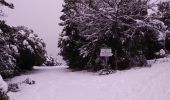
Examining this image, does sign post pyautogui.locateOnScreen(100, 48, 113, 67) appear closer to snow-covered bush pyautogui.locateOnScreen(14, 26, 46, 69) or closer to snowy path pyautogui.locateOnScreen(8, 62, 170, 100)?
snowy path pyautogui.locateOnScreen(8, 62, 170, 100)

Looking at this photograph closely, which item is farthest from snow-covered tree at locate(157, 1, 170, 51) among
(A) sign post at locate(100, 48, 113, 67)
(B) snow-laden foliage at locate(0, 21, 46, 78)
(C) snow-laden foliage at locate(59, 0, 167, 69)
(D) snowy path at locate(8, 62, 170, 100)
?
(B) snow-laden foliage at locate(0, 21, 46, 78)

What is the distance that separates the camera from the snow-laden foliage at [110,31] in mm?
16109

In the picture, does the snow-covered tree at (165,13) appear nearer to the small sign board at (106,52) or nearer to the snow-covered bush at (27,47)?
the small sign board at (106,52)

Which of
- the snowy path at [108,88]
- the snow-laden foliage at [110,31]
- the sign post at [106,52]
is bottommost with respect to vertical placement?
the snowy path at [108,88]

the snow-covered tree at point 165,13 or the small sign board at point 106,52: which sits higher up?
the snow-covered tree at point 165,13

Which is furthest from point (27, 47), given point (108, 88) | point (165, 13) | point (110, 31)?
point (165, 13)

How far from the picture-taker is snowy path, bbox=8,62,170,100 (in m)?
10.4

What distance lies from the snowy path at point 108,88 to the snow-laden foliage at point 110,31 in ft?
7.76

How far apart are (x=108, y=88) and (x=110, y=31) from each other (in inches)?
212

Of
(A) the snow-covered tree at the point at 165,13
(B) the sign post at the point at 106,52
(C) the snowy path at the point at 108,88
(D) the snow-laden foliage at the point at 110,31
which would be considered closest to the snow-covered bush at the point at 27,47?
(D) the snow-laden foliage at the point at 110,31

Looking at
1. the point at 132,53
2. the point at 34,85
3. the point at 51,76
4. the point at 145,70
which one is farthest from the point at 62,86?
the point at 132,53

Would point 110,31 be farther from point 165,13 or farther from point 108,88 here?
point 108,88

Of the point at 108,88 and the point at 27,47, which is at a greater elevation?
the point at 27,47

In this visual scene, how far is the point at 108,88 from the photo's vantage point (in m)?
11.5
